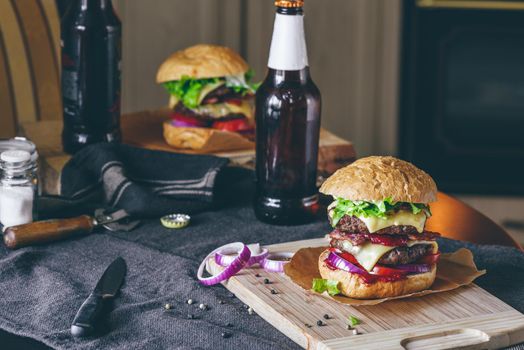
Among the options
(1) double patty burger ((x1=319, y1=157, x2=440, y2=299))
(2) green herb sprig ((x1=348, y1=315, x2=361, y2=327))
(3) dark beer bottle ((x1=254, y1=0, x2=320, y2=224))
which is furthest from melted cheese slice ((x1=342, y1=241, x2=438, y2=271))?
(3) dark beer bottle ((x1=254, y1=0, x2=320, y2=224))

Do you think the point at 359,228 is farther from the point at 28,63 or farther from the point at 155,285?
the point at 28,63

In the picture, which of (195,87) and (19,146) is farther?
(195,87)

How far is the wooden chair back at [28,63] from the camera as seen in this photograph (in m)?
2.86

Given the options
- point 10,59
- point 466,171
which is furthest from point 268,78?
point 466,171

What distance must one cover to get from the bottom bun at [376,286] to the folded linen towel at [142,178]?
1.90 feet

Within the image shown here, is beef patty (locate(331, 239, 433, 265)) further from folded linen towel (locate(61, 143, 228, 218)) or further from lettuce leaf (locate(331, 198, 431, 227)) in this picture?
folded linen towel (locate(61, 143, 228, 218))

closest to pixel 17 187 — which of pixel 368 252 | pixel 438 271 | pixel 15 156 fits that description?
pixel 15 156

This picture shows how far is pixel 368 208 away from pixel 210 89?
92cm

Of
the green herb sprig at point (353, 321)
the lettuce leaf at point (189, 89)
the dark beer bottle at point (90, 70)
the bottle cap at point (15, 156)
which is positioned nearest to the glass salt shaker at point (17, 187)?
the bottle cap at point (15, 156)

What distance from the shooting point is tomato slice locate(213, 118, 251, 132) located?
8.19ft

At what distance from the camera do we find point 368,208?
1.67m

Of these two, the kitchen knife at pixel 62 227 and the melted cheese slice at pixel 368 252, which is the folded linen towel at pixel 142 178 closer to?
the kitchen knife at pixel 62 227

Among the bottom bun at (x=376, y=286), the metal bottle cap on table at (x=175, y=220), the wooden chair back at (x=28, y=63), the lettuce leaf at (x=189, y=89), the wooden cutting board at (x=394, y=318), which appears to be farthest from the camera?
the wooden chair back at (x=28, y=63)

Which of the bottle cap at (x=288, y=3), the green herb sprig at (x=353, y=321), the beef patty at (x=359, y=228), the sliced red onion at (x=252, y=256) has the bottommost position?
the green herb sprig at (x=353, y=321)
